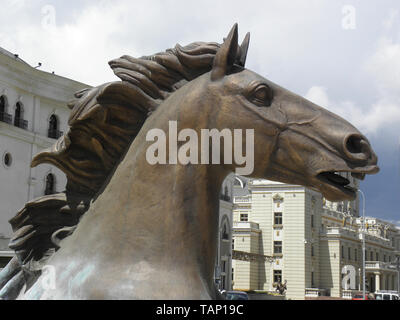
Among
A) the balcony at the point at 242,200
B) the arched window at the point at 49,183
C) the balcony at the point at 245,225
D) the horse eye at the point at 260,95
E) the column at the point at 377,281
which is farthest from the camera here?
the column at the point at 377,281

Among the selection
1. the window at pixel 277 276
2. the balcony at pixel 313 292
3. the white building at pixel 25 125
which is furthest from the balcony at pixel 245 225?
the white building at pixel 25 125

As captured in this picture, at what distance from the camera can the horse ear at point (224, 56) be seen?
93.8 inches

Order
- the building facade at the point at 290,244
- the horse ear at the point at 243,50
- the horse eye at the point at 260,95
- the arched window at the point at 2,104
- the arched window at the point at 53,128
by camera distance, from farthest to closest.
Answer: the building facade at the point at 290,244 < the arched window at the point at 53,128 < the arched window at the point at 2,104 < the horse ear at the point at 243,50 < the horse eye at the point at 260,95

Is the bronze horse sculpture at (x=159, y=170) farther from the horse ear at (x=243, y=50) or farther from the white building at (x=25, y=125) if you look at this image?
the white building at (x=25, y=125)

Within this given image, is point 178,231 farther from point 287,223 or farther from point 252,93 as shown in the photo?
point 287,223

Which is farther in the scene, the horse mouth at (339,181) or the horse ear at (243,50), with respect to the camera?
the horse ear at (243,50)

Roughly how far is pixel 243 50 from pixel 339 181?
0.71m

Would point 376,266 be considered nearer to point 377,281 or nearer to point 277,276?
point 377,281

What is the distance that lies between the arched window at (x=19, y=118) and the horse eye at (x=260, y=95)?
27.9 m

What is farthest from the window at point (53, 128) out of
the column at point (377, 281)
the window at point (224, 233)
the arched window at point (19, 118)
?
the column at point (377, 281)

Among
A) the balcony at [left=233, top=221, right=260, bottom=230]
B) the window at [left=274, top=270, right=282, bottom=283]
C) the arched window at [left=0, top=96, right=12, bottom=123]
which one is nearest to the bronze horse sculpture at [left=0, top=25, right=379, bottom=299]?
the arched window at [left=0, top=96, right=12, bottom=123]

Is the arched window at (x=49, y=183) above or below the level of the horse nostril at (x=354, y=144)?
above

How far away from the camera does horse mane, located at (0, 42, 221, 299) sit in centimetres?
244

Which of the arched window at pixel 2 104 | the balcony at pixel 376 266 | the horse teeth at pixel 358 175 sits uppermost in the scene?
the arched window at pixel 2 104
